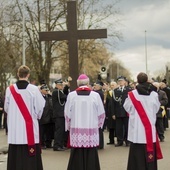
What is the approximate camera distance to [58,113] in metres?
11.1

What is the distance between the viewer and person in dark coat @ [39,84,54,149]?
455 inches

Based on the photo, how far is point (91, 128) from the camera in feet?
23.9

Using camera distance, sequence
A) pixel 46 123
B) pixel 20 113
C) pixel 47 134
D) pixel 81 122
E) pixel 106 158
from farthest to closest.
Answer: pixel 47 134, pixel 46 123, pixel 106 158, pixel 81 122, pixel 20 113

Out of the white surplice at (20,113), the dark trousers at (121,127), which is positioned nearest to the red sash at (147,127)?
the white surplice at (20,113)

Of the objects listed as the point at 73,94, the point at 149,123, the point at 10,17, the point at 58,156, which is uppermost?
the point at 10,17

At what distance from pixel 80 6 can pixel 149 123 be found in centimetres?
2386

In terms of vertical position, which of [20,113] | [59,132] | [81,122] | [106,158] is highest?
[20,113]

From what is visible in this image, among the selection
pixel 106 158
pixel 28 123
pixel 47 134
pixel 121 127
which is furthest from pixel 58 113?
pixel 28 123

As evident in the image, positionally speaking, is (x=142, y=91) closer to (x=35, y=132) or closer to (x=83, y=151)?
(x=83, y=151)

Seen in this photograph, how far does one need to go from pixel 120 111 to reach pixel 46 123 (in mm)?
2229

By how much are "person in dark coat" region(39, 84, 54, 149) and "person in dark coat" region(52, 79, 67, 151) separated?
46 centimetres

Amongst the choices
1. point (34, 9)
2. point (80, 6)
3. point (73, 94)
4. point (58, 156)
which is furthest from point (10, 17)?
point (73, 94)

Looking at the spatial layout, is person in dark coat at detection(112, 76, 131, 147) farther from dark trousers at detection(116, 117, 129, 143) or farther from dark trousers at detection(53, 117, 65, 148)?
dark trousers at detection(53, 117, 65, 148)

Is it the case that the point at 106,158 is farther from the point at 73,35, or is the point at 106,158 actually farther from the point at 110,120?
the point at 73,35
